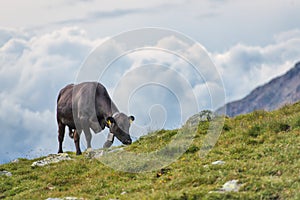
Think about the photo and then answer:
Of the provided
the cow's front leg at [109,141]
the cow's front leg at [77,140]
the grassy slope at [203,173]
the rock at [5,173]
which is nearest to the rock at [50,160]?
the grassy slope at [203,173]

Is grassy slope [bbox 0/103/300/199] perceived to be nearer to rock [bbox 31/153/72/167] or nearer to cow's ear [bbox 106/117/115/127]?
rock [bbox 31/153/72/167]

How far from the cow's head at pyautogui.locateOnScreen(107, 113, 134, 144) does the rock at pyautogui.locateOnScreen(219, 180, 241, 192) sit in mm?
10854

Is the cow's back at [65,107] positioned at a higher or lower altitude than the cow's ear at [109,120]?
higher

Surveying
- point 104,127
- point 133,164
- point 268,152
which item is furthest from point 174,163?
point 104,127

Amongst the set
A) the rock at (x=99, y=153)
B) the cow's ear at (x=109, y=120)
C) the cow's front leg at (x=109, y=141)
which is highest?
the cow's ear at (x=109, y=120)

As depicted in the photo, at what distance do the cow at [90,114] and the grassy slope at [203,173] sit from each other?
1.93 metres

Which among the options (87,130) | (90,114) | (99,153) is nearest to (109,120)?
(90,114)

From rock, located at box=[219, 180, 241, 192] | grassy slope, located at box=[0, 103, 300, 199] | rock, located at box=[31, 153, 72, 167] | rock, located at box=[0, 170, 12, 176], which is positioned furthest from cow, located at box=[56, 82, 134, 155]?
rock, located at box=[219, 180, 241, 192]

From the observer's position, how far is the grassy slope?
1423 centimetres

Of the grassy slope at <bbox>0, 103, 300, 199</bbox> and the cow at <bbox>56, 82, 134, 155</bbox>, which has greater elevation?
the cow at <bbox>56, 82, 134, 155</bbox>

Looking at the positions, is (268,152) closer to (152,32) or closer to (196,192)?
(196,192)

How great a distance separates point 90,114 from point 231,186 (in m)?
13.6

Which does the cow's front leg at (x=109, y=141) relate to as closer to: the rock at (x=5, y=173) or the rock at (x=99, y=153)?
the rock at (x=99, y=153)

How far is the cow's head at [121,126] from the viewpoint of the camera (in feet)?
82.5
